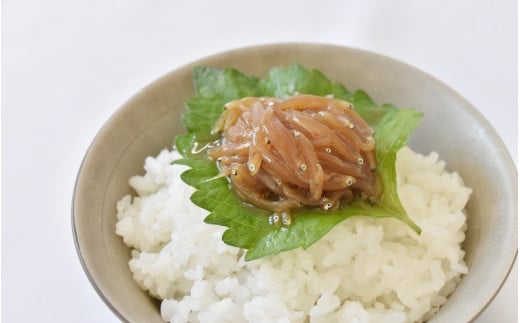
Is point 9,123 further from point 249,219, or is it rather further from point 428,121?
point 428,121

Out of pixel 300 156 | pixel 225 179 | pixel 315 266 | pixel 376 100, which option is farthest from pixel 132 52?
pixel 315 266

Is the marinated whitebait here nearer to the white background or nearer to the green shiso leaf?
the green shiso leaf

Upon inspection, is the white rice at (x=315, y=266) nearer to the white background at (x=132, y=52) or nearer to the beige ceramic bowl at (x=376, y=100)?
the beige ceramic bowl at (x=376, y=100)

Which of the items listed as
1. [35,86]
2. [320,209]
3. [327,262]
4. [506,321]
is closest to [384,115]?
[320,209]

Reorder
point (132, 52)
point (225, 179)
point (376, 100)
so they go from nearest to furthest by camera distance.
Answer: point (225, 179) → point (376, 100) → point (132, 52)

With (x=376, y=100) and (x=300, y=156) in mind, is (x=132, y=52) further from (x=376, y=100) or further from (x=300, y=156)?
(x=300, y=156)

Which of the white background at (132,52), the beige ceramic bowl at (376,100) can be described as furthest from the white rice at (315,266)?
the white background at (132,52)
